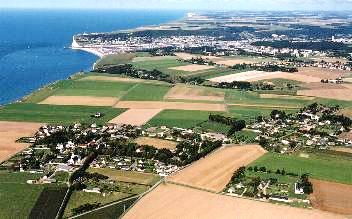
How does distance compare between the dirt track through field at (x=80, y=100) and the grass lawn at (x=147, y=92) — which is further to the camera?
the grass lawn at (x=147, y=92)

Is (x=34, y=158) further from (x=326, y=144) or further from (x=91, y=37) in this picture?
(x=91, y=37)

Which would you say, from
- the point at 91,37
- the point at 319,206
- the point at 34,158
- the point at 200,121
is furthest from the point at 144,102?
the point at 91,37

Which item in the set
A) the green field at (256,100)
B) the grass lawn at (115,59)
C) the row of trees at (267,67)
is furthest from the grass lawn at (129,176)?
the grass lawn at (115,59)

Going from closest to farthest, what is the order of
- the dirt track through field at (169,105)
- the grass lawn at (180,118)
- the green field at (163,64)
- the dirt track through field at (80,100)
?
the grass lawn at (180,118)
the dirt track through field at (169,105)
the dirt track through field at (80,100)
the green field at (163,64)

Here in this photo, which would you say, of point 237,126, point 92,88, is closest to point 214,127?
point 237,126

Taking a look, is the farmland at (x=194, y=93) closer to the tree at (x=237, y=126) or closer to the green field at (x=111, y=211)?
the tree at (x=237, y=126)

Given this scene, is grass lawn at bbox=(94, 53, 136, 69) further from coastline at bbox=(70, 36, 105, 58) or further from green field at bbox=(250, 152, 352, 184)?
green field at bbox=(250, 152, 352, 184)

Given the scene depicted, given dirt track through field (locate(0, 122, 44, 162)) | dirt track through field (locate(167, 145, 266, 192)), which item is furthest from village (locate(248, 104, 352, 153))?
dirt track through field (locate(0, 122, 44, 162))
